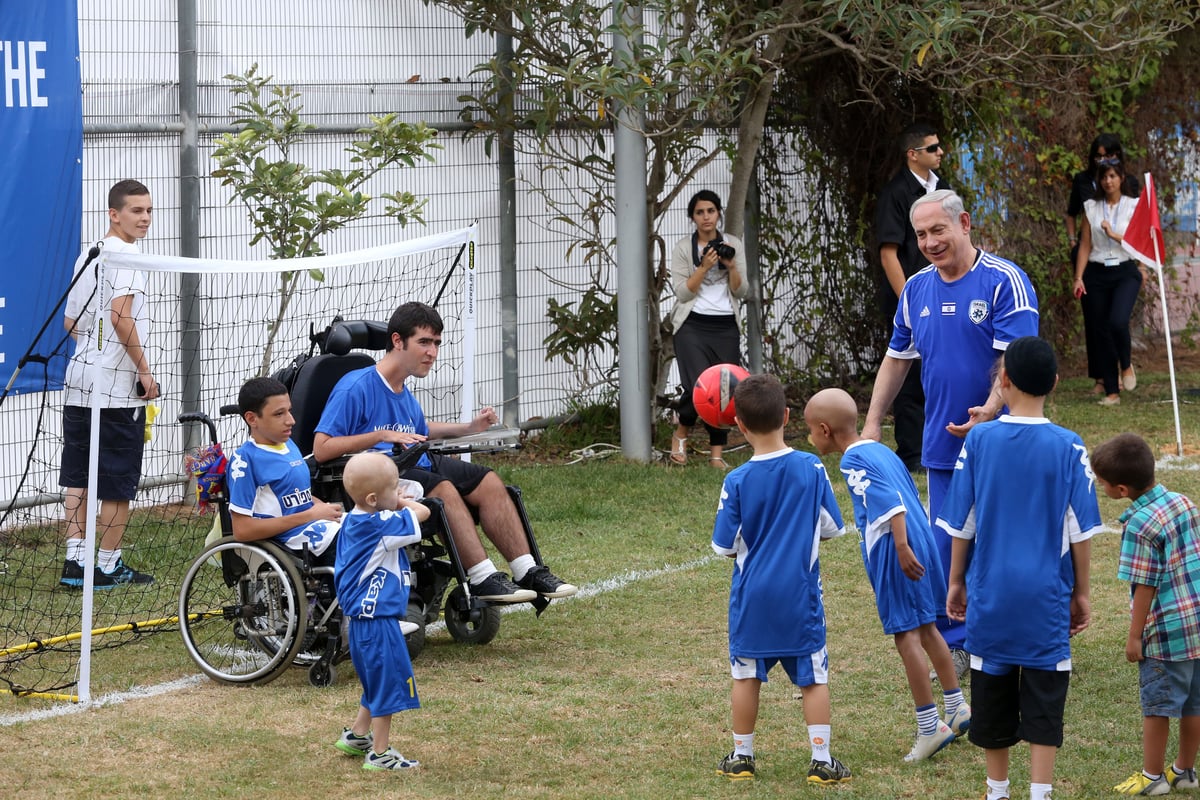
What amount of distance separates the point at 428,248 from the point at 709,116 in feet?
13.2

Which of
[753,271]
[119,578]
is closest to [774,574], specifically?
[119,578]

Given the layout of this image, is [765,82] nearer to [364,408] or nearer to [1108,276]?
[1108,276]

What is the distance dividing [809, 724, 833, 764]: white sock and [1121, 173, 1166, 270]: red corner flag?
7.34 m

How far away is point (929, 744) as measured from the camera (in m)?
4.94

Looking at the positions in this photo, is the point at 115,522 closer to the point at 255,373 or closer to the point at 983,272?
the point at 255,373

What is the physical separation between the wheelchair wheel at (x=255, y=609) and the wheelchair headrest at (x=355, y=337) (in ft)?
3.36

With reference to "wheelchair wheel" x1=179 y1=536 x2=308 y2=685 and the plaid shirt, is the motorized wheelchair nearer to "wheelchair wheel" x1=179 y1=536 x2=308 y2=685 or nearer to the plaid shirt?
"wheelchair wheel" x1=179 y1=536 x2=308 y2=685

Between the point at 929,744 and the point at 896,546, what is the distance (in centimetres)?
68

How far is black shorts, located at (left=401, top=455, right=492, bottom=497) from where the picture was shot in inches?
255

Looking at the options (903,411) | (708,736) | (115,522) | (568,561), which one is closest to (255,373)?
(115,522)

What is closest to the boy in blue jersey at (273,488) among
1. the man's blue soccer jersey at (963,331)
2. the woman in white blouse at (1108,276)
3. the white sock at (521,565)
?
the white sock at (521,565)

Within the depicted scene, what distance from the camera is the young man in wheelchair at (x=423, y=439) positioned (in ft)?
20.5

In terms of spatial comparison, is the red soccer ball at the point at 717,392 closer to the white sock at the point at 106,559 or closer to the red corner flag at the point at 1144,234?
the white sock at the point at 106,559

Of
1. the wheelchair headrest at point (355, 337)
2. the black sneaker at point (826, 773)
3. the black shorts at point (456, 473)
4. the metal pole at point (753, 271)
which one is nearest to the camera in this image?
the black sneaker at point (826, 773)
